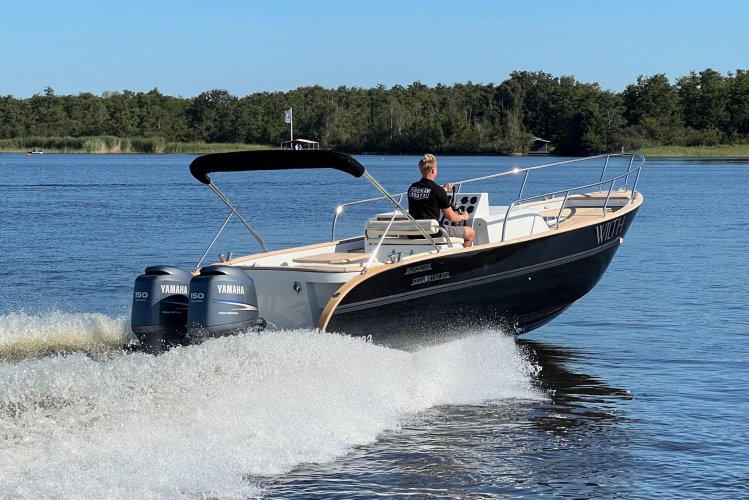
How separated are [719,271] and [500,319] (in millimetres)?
9373

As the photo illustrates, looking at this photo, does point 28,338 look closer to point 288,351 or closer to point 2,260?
point 288,351

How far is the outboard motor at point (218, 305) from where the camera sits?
7652mm

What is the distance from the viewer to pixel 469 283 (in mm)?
9352

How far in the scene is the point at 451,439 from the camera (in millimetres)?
8164

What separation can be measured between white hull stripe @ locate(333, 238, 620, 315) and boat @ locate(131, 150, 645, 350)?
12 millimetres

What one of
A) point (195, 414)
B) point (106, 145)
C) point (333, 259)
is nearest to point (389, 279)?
point (333, 259)

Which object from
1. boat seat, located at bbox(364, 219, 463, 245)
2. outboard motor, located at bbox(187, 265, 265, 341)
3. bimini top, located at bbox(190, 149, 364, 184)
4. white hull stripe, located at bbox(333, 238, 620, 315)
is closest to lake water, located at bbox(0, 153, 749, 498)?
outboard motor, located at bbox(187, 265, 265, 341)

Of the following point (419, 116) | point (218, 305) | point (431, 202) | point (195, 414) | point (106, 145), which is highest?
point (419, 116)

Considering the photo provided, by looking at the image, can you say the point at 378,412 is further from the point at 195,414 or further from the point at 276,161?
the point at 276,161

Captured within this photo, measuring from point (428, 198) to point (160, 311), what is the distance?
281cm

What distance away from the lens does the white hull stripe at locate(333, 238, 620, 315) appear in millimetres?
8242

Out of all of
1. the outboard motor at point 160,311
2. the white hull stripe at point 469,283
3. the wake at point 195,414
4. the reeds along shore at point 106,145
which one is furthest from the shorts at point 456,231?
the reeds along shore at point 106,145

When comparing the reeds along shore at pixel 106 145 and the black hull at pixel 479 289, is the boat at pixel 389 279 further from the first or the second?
the reeds along shore at pixel 106 145

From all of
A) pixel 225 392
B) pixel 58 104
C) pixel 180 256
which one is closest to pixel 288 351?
pixel 225 392
